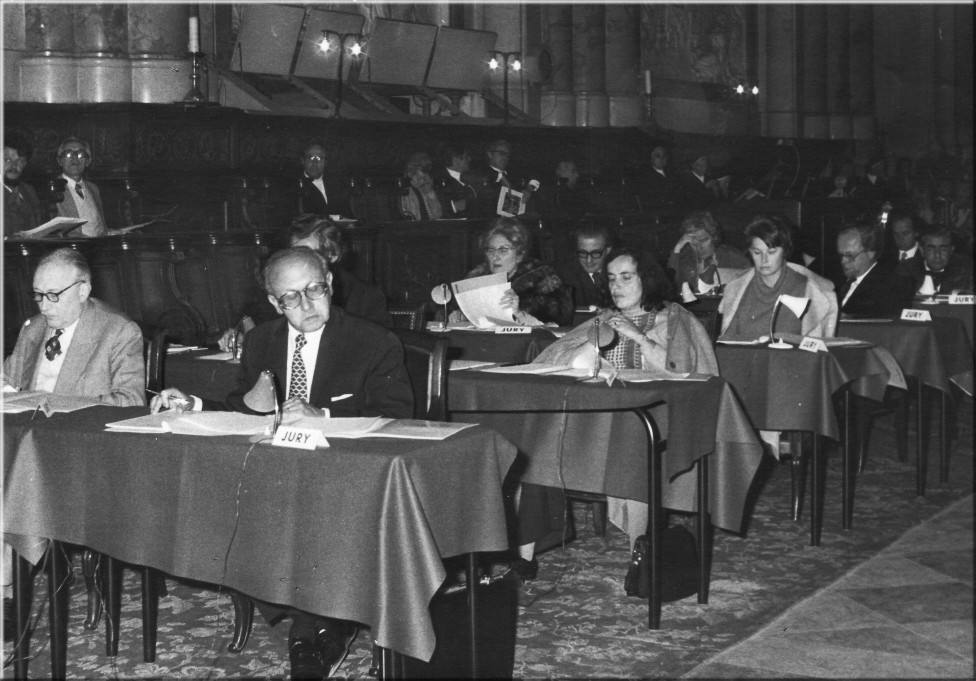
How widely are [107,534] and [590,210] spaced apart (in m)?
10.9

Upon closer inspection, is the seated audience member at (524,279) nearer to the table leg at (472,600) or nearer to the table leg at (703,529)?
the table leg at (703,529)

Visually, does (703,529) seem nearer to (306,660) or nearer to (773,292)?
(306,660)

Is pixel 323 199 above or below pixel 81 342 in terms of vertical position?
above

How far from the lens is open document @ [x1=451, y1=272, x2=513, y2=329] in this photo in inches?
287

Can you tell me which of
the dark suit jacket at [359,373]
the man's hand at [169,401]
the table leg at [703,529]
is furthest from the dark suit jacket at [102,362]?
the table leg at [703,529]

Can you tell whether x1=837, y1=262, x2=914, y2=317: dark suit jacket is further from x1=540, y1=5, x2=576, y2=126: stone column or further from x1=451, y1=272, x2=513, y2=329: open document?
x1=540, y1=5, x2=576, y2=126: stone column

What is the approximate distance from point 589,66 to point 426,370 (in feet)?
45.2

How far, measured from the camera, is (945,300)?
8906mm

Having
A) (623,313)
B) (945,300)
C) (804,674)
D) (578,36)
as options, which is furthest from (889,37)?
(804,674)

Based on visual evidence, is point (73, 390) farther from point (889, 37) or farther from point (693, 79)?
point (889, 37)

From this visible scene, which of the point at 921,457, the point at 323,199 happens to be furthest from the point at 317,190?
the point at 921,457

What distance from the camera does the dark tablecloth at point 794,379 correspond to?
604cm

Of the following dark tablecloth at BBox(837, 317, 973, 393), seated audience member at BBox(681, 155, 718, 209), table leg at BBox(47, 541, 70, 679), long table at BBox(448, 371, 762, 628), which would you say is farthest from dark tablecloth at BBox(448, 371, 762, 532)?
seated audience member at BBox(681, 155, 718, 209)

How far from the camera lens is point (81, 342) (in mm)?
4883
